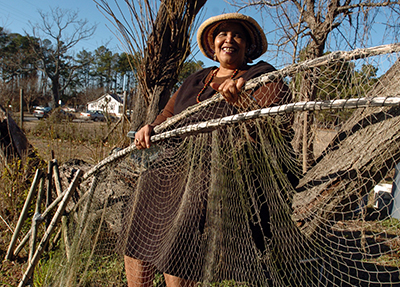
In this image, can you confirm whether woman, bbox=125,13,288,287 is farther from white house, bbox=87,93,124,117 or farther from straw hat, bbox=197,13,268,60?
white house, bbox=87,93,124,117

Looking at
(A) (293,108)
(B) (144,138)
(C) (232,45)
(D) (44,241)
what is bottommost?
(D) (44,241)

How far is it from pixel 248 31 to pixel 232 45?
0.45 feet

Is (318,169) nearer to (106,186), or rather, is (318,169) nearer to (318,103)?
(318,103)

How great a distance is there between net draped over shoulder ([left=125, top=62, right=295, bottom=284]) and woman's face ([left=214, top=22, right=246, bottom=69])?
217 millimetres

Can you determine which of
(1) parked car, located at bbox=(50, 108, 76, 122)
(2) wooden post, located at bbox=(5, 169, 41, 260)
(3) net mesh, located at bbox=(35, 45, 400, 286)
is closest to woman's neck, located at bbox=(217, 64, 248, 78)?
(3) net mesh, located at bbox=(35, 45, 400, 286)

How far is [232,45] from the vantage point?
1735 millimetres

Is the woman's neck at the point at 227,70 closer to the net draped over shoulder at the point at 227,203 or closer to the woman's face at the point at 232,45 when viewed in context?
the woman's face at the point at 232,45

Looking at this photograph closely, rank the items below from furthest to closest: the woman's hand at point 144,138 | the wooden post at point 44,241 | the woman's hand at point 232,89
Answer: the wooden post at point 44,241
the woman's hand at point 144,138
the woman's hand at point 232,89

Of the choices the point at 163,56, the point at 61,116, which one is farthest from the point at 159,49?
the point at 61,116

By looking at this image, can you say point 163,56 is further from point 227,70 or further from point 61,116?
point 61,116

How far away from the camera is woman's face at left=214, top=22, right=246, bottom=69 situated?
173cm

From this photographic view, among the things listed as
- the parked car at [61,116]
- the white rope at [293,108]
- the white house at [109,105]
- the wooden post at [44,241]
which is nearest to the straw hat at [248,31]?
the white rope at [293,108]

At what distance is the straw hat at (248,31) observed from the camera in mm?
1693

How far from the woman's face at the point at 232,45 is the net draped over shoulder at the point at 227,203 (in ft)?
0.71
